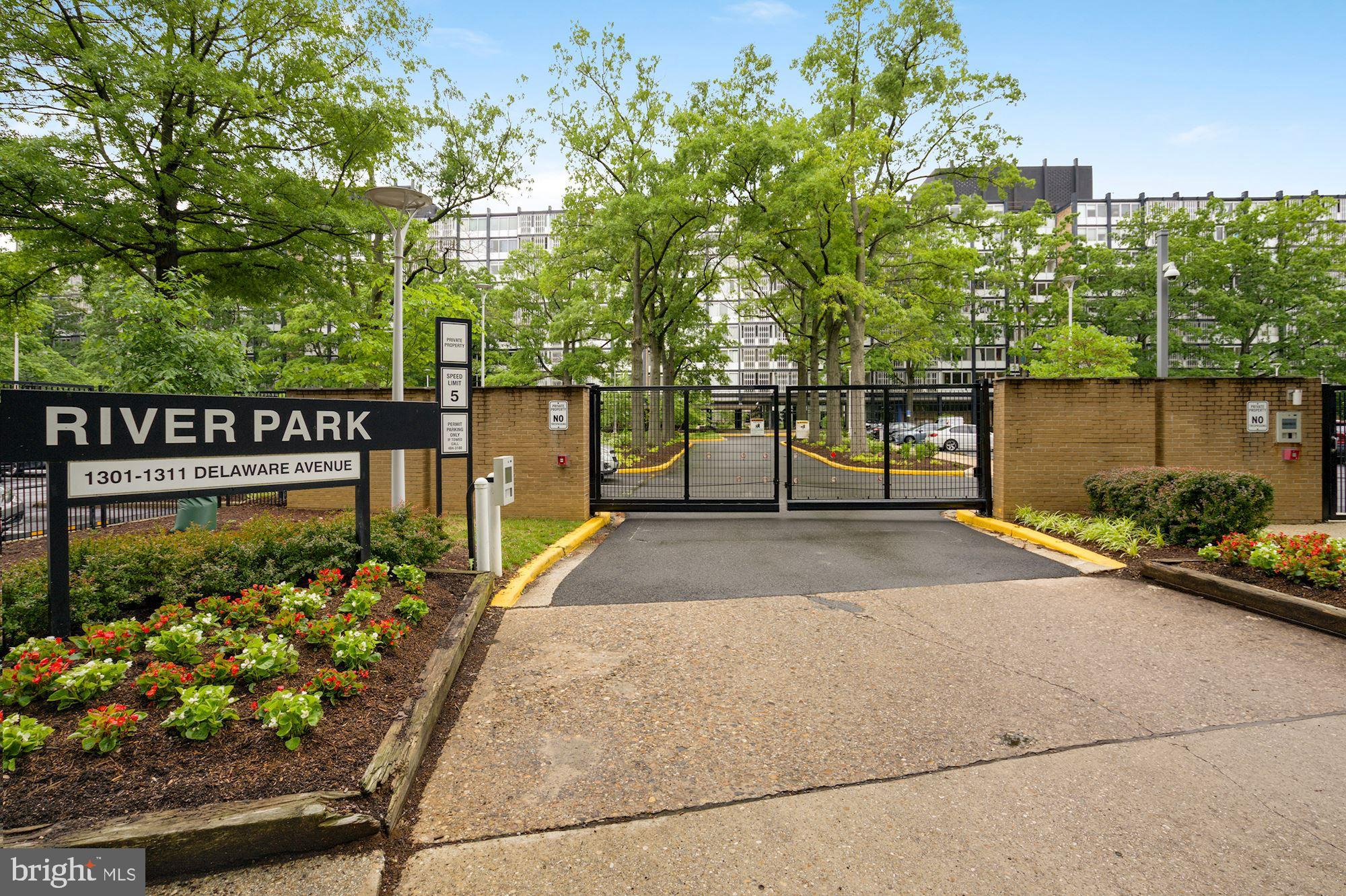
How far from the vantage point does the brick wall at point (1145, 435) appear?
11.1 metres

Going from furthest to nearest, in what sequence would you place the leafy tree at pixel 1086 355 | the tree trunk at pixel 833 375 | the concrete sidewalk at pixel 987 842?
the leafy tree at pixel 1086 355 → the tree trunk at pixel 833 375 → the concrete sidewalk at pixel 987 842

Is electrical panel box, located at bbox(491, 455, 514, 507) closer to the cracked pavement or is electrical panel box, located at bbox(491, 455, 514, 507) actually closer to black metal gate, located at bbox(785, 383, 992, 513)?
the cracked pavement

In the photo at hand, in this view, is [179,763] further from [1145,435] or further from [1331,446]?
[1331,446]

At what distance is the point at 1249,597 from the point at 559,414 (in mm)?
9147

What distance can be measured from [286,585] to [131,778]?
2229mm

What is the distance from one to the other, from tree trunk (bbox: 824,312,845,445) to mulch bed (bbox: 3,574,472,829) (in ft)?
74.4

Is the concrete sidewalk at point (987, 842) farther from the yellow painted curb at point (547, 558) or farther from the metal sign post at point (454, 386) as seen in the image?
the metal sign post at point (454, 386)

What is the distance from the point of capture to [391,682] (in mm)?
4148

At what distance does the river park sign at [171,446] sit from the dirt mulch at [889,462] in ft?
31.8

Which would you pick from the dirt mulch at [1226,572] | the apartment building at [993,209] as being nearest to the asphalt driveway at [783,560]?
the dirt mulch at [1226,572]

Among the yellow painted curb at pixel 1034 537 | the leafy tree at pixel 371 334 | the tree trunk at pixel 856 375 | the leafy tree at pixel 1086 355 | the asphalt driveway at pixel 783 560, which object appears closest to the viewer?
the asphalt driveway at pixel 783 560

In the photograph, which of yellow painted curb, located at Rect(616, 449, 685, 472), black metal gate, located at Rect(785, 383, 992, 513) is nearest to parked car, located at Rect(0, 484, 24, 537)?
yellow painted curb, located at Rect(616, 449, 685, 472)

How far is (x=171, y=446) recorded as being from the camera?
4391 mm

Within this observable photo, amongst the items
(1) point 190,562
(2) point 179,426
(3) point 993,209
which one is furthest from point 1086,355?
(3) point 993,209
